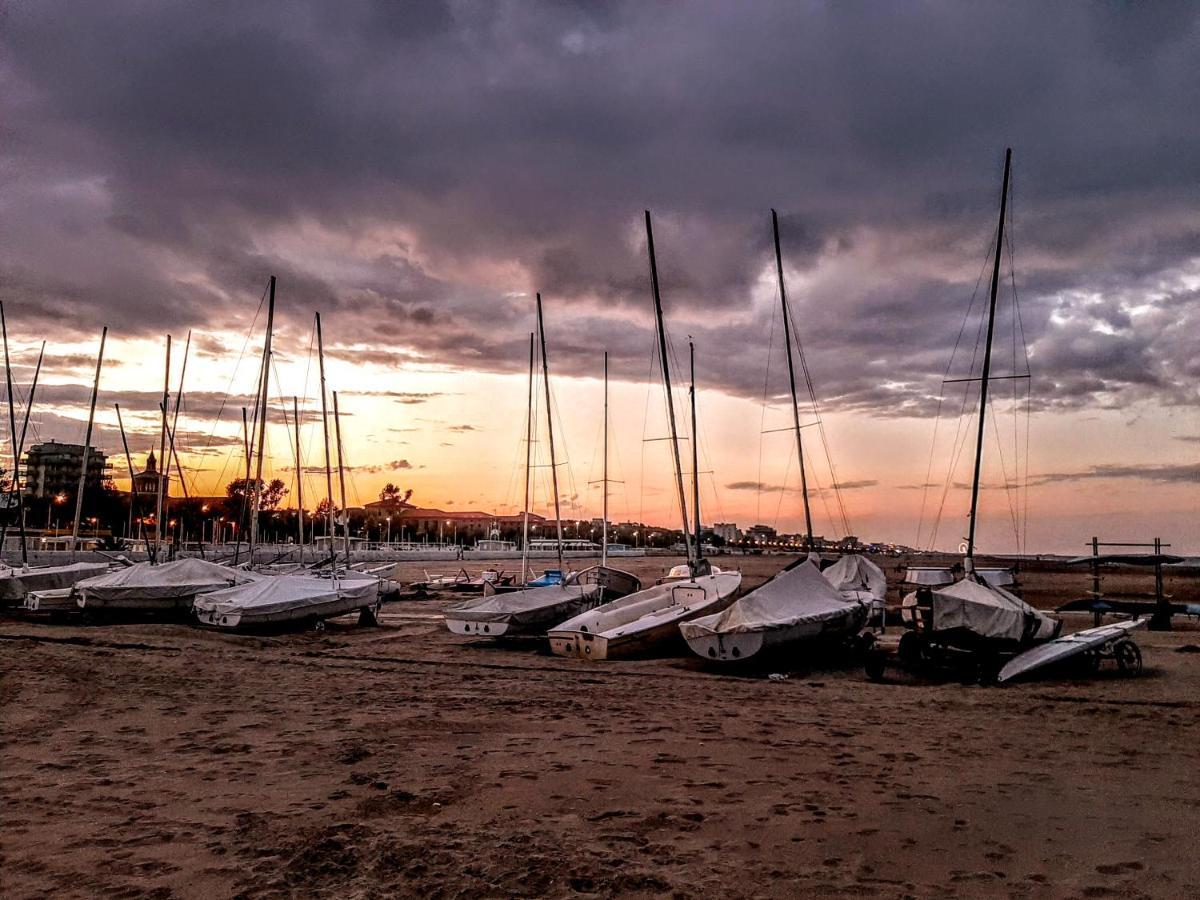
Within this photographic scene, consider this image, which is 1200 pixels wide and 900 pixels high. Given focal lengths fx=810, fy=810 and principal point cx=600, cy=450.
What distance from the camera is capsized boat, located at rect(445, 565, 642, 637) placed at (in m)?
20.9

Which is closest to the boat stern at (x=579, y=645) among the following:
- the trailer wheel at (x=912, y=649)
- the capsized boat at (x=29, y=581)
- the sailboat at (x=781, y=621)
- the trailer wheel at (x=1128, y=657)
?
the sailboat at (x=781, y=621)

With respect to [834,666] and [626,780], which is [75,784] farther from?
[834,666]

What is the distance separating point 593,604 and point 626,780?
15.9 m

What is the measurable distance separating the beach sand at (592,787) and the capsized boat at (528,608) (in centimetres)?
556

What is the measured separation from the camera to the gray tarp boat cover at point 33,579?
31.1 metres

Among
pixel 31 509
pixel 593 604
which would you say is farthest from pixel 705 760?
pixel 31 509

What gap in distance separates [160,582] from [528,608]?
13.0 m

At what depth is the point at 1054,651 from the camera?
15.7 metres

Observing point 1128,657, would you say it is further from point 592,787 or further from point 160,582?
point 160,582

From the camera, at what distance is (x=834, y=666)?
17.8 meters

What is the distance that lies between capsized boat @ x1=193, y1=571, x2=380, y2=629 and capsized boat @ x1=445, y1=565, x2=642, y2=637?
A: 5096 millimetres

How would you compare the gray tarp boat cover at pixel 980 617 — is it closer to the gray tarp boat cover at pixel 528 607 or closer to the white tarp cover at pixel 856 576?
the white tarp cover at pixel 856 576

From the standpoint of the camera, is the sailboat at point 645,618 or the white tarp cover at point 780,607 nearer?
the white tarp cover at point 780,607

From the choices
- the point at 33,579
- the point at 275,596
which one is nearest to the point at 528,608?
the point at 275,596
